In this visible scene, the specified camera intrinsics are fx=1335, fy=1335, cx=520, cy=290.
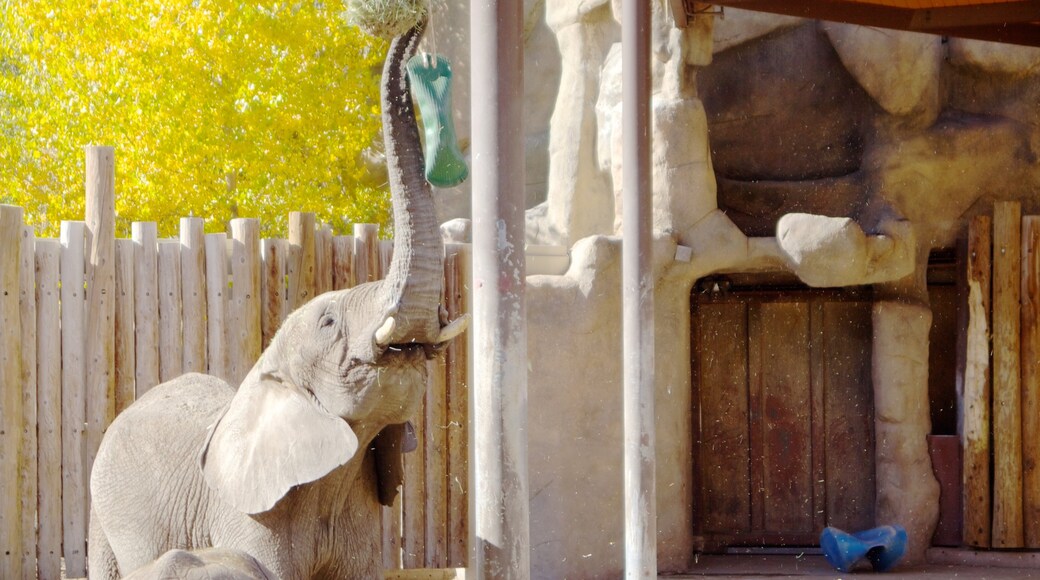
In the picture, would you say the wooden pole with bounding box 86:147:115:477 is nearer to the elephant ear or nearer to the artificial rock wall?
the elephant ear

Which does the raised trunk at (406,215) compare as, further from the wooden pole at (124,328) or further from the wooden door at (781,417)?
the wooden door at (781,417)

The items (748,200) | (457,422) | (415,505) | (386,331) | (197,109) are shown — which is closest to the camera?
(386,331)

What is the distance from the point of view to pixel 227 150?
558 inches

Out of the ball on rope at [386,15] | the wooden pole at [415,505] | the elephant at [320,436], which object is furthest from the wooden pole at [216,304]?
the ball on rope at [386,15]

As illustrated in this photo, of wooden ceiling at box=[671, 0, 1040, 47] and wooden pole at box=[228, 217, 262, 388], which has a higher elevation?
wooden ceiling at box=[671, 0, 1040, 47]

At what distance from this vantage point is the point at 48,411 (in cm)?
639

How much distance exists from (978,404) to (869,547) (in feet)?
4.58

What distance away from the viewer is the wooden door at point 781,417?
9.88 metres

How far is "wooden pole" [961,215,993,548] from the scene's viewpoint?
9.23m

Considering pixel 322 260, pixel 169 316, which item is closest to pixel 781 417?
pixel 322 260

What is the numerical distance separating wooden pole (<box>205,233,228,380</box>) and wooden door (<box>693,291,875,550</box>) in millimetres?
4157

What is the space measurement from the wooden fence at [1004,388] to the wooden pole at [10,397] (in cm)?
622

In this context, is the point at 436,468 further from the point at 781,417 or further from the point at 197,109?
the point at 197,109

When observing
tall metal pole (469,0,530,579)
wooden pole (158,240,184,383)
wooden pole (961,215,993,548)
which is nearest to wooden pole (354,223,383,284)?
wooden pole (158,240,184,383)
